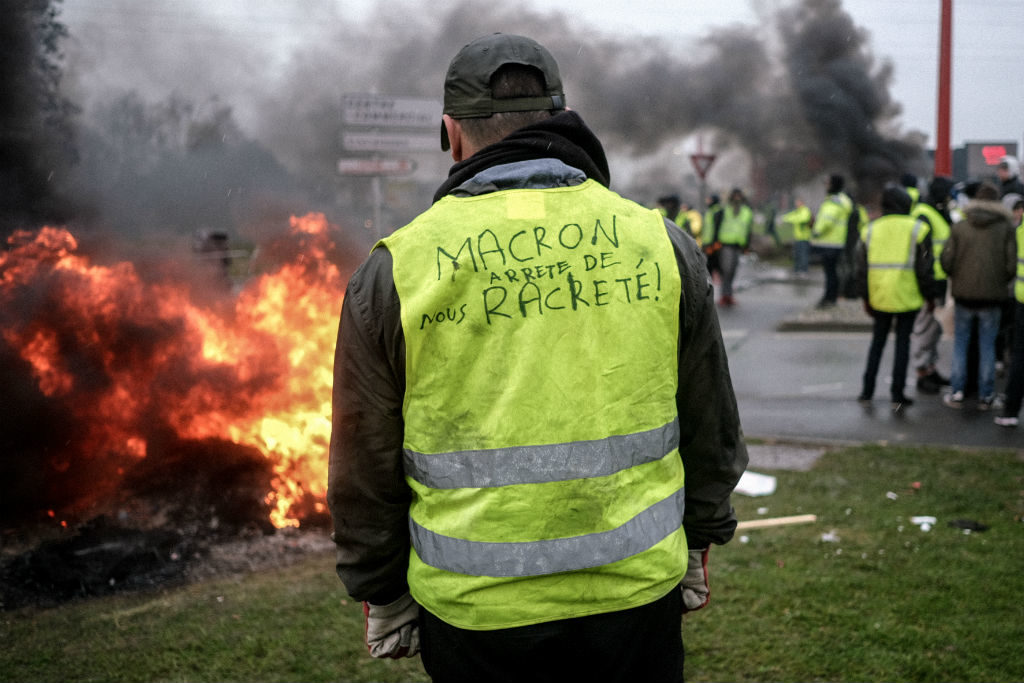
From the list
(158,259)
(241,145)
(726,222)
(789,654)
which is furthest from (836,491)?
(726,222)

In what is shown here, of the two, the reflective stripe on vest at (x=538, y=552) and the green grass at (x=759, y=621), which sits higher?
the reflective stripe on vest at (x=538, y=552)

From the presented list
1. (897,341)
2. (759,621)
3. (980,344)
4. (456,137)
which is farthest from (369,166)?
(456,137)

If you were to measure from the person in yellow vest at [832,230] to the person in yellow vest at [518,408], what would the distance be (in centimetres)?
1221

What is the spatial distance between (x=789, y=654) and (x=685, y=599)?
1.62m

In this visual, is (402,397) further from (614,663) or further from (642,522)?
(614,663)

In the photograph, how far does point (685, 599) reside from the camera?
2025 mm

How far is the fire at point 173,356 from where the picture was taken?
15.8 ft

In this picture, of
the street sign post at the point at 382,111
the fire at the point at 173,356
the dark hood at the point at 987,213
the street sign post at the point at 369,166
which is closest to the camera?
the fire at the point at 173,356

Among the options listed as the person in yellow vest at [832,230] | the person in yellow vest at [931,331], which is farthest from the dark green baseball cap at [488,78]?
the person in yellow vest at [832,230]

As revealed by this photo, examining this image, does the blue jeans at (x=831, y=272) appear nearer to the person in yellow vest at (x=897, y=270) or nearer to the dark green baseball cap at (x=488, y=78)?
the person in yellow vest at (x=897, y=270)

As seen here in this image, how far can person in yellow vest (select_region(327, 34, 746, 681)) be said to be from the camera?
1687 mm

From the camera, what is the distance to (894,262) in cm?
728

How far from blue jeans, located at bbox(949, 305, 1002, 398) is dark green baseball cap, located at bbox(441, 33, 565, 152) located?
22.0 ft

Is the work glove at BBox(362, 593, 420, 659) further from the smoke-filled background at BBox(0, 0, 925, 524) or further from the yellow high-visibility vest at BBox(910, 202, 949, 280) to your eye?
the yellow high-visibility vest at BBox(910, 202, 949, 280)
